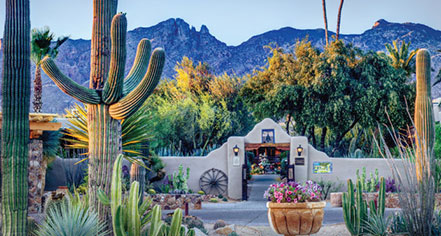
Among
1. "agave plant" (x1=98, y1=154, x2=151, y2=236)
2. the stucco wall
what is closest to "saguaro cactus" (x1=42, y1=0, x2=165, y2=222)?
"agave plant" (x1=98, y1=154, x2=151, y2=236)

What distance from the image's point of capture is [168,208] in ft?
63.1

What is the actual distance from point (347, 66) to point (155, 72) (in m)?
20.7

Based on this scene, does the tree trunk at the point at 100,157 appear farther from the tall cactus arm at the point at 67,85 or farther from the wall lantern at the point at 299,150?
the wall lantern at the point at 299,150

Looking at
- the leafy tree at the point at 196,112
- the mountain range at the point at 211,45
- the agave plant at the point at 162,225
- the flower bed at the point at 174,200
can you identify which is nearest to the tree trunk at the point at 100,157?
the agave plant at the point at 162,225

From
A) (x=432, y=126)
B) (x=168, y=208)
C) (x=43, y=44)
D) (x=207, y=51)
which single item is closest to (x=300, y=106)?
(x=168, y=208)

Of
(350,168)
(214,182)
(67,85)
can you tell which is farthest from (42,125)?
(350,168)

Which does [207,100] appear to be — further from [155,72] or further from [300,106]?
[155,72]

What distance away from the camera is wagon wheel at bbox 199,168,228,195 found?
71.0 feet

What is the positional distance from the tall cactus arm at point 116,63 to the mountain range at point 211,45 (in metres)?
73.6

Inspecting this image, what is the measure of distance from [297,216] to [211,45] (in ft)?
293

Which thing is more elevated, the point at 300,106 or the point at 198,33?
the point at 198,33

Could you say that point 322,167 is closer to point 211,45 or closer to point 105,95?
point 105,95

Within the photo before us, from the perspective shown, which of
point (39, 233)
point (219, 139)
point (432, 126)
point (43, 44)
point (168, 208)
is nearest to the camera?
point (39, 233)

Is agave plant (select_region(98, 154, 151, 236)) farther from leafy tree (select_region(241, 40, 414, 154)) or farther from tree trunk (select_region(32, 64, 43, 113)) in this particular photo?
tree trunk (select_region(32, 64, 43, 113))
